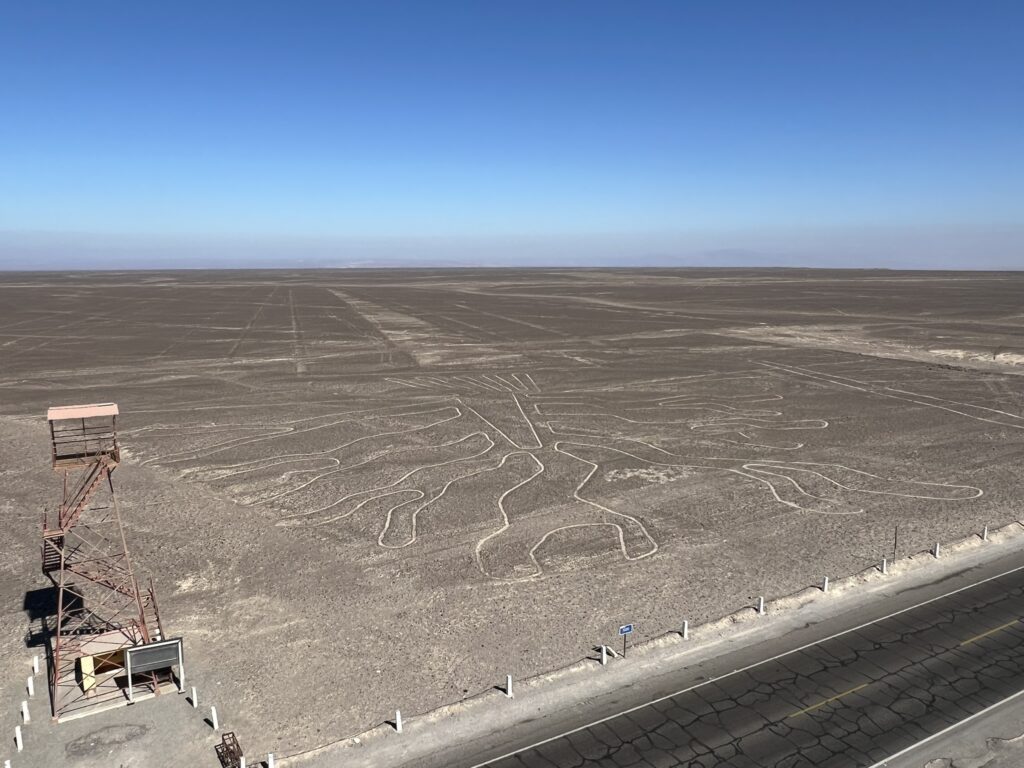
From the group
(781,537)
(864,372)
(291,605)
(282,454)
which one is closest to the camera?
(291,605)

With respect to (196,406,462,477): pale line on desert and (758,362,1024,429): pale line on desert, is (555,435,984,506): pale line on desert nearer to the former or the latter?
(196,406,462,477): pale line on desert

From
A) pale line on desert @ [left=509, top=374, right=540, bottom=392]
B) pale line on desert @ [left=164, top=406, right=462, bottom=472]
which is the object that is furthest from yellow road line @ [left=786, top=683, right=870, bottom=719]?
pale line on desert @ [left=509, top=374, right=540, bottom=392]

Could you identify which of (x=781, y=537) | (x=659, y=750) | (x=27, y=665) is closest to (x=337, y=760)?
(x=659, y=750)

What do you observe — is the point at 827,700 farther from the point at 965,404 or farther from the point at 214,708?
the point at 965,404

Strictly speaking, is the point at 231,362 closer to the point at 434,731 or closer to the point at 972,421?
the point at 434,731

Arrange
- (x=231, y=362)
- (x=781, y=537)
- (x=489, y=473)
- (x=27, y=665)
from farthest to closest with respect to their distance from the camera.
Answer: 1. (x=231, y=362)
2. (x=489, y=473)
3. (x=781, y=537)
4. (x=27, y=665)

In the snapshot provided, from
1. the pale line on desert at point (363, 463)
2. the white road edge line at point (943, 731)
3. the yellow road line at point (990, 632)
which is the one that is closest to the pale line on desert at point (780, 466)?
the pale line on desert at point (363, 463)

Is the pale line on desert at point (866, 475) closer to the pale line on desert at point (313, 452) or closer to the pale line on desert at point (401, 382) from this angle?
the pale line on desert at point (313, 452)
